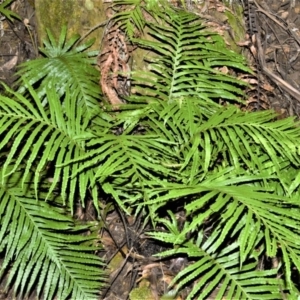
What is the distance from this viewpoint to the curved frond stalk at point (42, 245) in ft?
9.96

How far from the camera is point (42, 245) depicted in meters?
3.07

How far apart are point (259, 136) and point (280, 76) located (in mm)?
1468

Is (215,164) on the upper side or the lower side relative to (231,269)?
upper

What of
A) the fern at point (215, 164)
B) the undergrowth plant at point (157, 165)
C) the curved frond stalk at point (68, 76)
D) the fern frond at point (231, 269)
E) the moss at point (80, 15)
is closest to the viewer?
the fern at point (215, 164)

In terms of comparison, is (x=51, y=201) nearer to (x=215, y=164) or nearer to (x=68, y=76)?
(x=68, y=76)

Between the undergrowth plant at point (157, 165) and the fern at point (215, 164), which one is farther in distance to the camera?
the undergrowth plant at point (157, 165)

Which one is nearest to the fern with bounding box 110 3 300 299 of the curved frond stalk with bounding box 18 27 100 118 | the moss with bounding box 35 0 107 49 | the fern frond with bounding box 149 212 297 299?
the fern frond with bounding box 149 212 297 299

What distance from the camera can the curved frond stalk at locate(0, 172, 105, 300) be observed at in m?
3.04

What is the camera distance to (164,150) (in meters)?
3.04

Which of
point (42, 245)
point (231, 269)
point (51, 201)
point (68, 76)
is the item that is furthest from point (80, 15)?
point (231, 269)

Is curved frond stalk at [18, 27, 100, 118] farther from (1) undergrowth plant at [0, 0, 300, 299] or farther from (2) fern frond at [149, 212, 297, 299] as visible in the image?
(2) fern frond at [149, 212, 297, 299]

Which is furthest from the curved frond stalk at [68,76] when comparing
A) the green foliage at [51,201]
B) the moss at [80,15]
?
the moss at [80,15]

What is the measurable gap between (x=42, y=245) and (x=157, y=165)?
2.70 ft

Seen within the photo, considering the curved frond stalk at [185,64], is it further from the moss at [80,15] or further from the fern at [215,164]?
the moss at [80,15]
